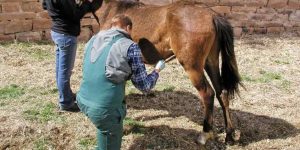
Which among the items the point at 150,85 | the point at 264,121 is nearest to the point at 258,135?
the point at 264,121

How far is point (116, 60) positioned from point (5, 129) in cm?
220

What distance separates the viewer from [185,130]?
18.6ft

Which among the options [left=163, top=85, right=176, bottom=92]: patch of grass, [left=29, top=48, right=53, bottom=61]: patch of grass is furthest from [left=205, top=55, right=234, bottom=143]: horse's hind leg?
[left=29, top=48, right=53, bottom=61]: patch of grass

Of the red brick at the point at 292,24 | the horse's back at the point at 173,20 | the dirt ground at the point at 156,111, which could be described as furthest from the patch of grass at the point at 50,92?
the red brick at the point at 292,24

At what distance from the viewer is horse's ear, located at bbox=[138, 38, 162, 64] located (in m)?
5.49

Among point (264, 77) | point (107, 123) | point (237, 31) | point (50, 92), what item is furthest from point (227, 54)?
point (237, 31)

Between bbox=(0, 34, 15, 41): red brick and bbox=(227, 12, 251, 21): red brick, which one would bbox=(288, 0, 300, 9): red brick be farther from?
bbox=(0, 34, 15, 41): red brick

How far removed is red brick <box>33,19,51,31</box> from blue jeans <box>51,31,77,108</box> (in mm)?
3282

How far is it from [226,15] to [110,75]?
635cm

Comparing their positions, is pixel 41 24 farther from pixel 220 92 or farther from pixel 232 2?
pixel 220 92

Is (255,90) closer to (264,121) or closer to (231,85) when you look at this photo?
(264,121)

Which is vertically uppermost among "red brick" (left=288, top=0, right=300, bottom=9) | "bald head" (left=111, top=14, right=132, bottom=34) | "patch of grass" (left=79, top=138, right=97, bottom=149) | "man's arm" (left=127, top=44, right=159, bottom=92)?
"bald head" (left=111, top=14, right=132, bottom=34)

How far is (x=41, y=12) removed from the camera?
8.76 meters

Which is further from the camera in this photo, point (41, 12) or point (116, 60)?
point (41, 12)
